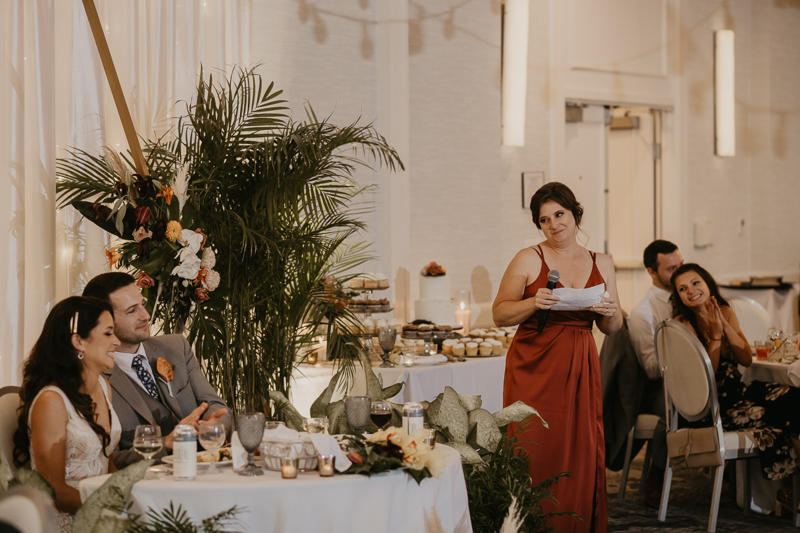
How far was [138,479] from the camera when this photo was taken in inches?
87.8

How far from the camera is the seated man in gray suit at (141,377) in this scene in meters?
3.07

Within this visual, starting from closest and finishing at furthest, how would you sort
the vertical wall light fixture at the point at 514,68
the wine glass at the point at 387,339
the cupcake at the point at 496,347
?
the wine glass at the point at 387,339
the cupcake at the point at 496,347
the vertical wall light fixture at the point at 514,68

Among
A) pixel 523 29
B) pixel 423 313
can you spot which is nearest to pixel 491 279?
pixel 423 313

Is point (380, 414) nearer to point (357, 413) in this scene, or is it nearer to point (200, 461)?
point (357, 413)

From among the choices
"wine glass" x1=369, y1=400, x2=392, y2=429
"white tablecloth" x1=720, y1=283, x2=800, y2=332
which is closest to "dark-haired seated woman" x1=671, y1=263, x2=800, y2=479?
"wine glass" x1=369, y1=400, x2=392, y2=429

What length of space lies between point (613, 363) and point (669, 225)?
12.9ft

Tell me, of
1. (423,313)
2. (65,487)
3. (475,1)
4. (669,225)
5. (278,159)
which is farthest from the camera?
(669,225)

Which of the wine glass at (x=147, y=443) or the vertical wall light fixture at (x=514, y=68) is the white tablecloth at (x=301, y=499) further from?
the vertical wall light fixture at (x=514, y=68)

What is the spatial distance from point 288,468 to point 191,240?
1677mm

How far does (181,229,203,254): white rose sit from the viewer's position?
3.71 m

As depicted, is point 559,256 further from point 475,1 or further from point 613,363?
point 475,1

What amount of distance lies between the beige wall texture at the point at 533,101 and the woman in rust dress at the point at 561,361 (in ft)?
8.52

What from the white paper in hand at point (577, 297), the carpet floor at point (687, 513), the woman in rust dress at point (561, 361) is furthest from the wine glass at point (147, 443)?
the carpet floor at point (687, 513)

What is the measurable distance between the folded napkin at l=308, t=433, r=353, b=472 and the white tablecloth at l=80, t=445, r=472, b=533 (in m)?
0.03
